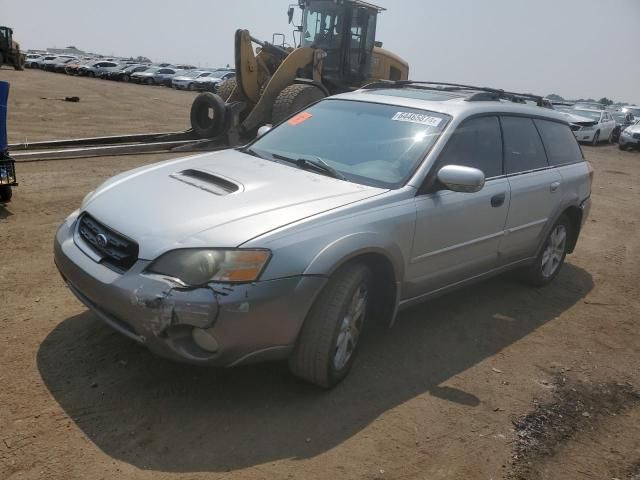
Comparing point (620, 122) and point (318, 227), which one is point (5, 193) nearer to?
point (318, 227)

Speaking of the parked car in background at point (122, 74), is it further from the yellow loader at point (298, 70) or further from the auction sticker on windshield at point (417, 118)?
the auction sticker on windshield at point (417, 118)

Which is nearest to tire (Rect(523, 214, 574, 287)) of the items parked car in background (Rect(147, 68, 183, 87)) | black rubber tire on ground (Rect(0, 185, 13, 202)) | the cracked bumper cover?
the cracked bumper cover

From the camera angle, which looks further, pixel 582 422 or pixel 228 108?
pixel 228 108

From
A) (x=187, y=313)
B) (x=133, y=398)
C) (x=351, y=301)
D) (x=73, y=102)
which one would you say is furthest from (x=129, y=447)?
(x=73, y=102)

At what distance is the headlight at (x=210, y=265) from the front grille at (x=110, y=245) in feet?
0.61

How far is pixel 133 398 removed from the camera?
3062 mm

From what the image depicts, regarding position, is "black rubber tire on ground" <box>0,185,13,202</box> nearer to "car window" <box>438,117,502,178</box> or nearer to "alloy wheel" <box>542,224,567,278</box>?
"car window" <box>438,117,502,178</box>

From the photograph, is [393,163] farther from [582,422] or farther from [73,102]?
[73,102]

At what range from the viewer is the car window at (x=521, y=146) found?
182 inches

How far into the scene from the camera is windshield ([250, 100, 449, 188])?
3796mm

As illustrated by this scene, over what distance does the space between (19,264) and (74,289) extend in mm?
1714

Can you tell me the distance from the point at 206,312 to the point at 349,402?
1.05 meters

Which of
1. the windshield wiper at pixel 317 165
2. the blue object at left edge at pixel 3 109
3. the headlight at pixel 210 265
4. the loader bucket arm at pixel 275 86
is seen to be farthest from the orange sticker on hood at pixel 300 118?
the loader bucket arm at pixel 275 86

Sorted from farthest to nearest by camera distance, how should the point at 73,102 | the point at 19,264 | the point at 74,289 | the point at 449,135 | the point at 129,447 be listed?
the point at 73,102 < the point at 19,264 < the point at 449,135 < the point at 74,289 < the point at 129,447
